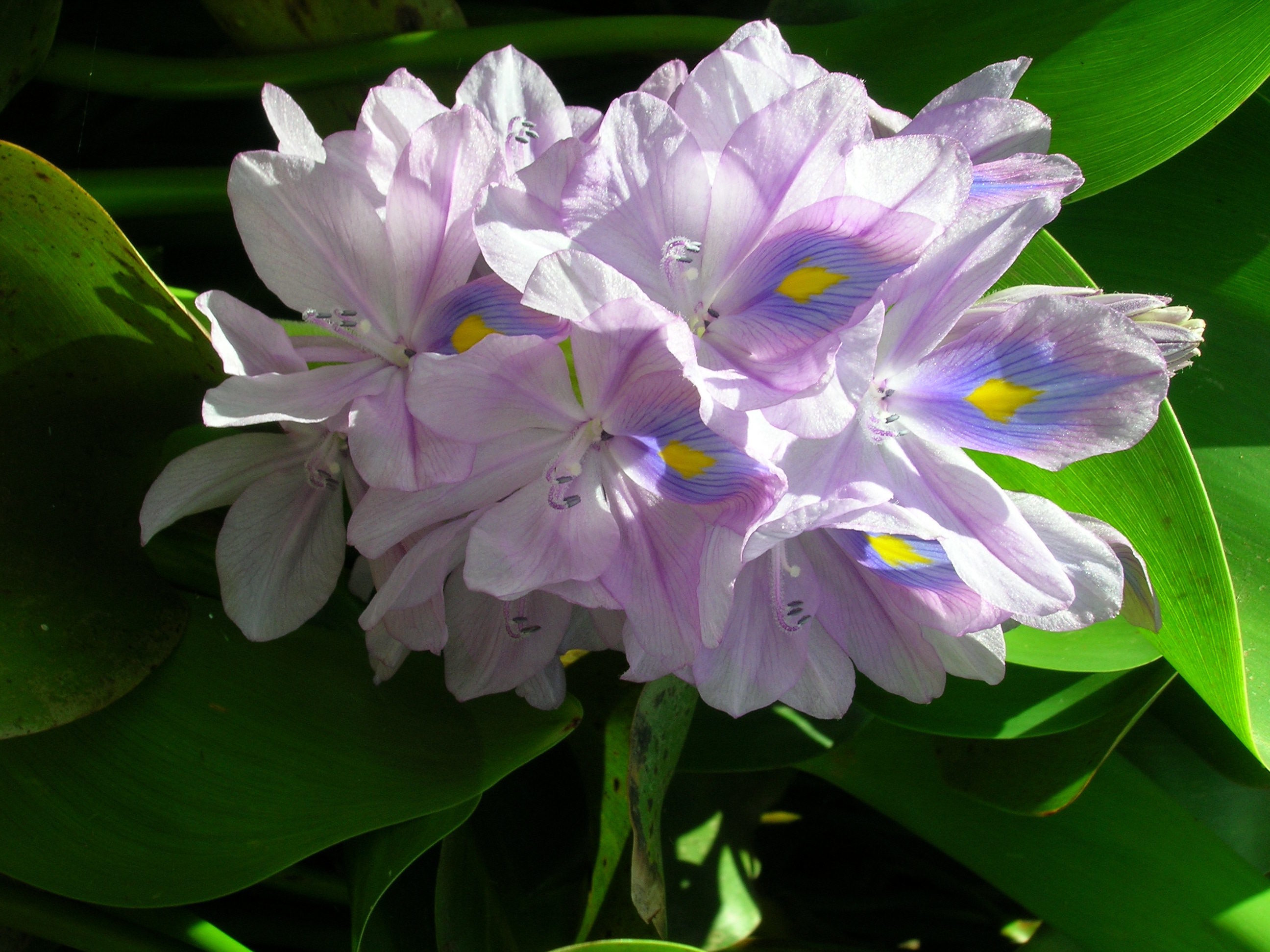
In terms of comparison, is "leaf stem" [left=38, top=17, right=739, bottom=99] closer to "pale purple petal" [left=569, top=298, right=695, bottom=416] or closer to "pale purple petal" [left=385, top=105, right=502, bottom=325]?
"pale purple petal" [left=385, top=105, right=502, bottom=325]

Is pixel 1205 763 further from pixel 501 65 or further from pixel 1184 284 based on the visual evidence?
pixel 501 65

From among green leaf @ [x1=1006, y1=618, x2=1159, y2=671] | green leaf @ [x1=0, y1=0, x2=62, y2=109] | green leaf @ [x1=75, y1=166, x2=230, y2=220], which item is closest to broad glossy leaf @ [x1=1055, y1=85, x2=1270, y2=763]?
green leaf @ [x1=1006, y1=618, x2=1159, y2=671]

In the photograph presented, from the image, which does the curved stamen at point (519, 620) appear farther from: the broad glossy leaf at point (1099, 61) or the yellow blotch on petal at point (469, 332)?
the broad glossy leaf at point (1099, 61)

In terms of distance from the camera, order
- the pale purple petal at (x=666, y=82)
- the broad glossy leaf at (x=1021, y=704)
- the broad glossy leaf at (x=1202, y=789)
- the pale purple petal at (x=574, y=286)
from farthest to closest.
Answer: the broad glossy leaf at (x=1202, y=789)
the broad glossy leaf at (x=1021, y=704)
the pale purple petal at (x=666, y=82)
the pale purple petal at (x=574, y=286)

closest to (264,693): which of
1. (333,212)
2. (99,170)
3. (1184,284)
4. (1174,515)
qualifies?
(333,212)

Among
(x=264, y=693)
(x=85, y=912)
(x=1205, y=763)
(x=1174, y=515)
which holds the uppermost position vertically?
(x=1174, y=515)

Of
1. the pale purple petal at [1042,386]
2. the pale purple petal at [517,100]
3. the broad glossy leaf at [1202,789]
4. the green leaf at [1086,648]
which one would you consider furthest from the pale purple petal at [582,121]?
the broad glossy leaf at [1202,789]
